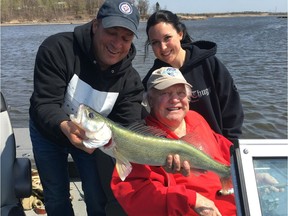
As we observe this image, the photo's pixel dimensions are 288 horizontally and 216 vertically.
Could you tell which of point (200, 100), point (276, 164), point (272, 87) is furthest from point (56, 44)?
point (272, 87)

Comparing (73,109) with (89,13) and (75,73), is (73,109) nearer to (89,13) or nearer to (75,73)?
(75,73)

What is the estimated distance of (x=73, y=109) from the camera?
3.38m

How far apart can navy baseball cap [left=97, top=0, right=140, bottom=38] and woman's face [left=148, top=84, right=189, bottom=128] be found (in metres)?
0.52

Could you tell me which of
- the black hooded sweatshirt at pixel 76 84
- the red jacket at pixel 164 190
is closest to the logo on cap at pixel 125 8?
the black hooded sweatshirt at pixel 76 84

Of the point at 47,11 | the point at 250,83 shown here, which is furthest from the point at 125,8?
the point at 47,11

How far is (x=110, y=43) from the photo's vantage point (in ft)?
10.2

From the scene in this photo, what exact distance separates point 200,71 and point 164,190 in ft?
4.67

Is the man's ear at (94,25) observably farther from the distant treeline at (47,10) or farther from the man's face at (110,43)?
the distant treeline at (47,10)

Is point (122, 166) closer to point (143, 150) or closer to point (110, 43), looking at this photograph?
point (143, 150)

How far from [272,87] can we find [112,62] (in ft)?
41.7

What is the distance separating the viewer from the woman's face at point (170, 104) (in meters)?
3.07

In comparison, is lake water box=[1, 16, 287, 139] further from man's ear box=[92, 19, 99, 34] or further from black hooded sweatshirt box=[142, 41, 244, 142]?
man's ear box=[92, 19, 99, 34]

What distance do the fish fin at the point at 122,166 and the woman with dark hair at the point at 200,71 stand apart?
3.80ft

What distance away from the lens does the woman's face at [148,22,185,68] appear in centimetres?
364
